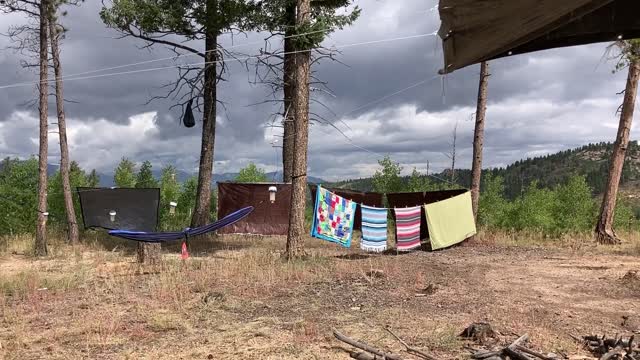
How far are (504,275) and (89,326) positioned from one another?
6037mm

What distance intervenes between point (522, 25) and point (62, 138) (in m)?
13.3

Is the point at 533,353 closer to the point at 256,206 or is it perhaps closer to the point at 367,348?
the point at 367,348

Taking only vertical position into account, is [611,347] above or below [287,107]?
below

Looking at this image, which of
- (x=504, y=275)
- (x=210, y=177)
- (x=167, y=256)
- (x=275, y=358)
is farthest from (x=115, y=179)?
(x=275, y=358)

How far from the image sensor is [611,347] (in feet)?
14.8

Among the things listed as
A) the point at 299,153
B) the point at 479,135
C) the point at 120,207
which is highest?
the point at 479,135

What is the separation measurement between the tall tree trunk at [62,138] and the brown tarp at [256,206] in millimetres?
3517

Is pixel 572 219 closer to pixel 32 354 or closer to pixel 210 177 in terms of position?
pixel 210 177

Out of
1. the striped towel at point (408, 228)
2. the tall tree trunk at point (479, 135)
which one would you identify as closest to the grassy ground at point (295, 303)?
the striped towel at point (408, 228)

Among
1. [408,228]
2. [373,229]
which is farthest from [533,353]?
[408,228]

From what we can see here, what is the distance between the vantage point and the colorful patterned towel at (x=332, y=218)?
9672 millimetres

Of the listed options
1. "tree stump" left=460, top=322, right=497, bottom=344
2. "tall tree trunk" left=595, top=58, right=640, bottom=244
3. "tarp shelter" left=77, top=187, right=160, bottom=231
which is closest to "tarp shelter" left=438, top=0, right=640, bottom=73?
"tree stump" left=460, top=322, right=497, bottom=344

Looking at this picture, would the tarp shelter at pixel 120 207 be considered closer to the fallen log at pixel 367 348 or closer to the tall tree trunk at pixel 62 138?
the tall tree trunk at pixel 62 138

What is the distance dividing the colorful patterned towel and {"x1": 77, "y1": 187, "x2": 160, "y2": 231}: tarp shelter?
458 cm
